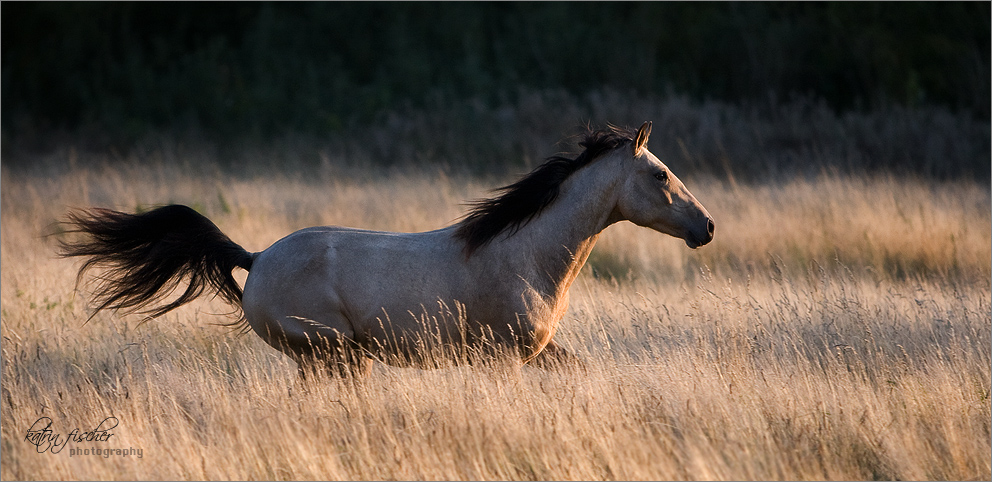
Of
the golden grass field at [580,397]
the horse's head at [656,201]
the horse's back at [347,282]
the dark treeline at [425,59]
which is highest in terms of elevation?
the dark treeline at [425,59]

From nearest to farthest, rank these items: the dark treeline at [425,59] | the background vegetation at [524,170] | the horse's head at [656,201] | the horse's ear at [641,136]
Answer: the background vegetation at [524,170] → the horse's ear at [641,136] → the horse's head at [656,201] → the dark treeline at [425,59]

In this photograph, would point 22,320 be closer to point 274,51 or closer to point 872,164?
point 872,164

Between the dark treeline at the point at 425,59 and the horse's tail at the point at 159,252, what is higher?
the dark treeline at the point at 425,59

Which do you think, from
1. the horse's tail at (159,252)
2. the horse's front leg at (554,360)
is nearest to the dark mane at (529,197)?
the horse's front leg at (554,360)

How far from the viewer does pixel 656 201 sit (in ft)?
14.2

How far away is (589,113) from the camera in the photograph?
16.5 m

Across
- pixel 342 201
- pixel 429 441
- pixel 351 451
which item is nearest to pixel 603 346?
pixel 429 441

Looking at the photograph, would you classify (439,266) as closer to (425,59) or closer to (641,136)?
(641,136)

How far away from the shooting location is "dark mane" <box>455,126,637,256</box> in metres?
4.38

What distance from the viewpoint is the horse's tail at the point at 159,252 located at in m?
4.53

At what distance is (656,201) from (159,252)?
8.88 feet
